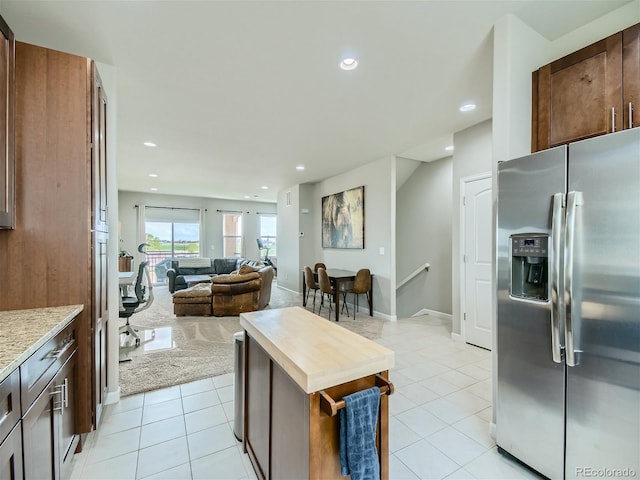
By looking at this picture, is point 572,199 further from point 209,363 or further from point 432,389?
point 209,363

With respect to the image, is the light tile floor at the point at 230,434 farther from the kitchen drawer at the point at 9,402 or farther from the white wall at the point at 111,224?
the kitchen drawer at the point at 9,402

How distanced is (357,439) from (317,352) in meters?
0.32

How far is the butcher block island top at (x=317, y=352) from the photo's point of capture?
1.04 metres

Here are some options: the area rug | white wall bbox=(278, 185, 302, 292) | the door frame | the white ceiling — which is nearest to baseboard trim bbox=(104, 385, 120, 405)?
the area rug

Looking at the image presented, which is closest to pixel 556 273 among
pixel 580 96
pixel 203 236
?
pixel 580 96

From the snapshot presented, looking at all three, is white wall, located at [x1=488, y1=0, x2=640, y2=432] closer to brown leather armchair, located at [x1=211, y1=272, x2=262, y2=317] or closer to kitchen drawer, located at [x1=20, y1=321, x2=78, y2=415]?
kitchen drawer, located at [x1=20, y1=321, x2=78, y2=415]

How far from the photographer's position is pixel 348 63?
7.59 feet

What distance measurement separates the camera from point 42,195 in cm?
169

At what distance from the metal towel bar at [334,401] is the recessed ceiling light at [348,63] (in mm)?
2230

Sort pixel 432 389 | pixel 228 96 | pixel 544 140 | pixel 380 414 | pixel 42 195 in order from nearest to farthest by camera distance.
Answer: pixel 380 414, pixel 42 195, pixel 544 140, pixel 432 389, pixel 228 96

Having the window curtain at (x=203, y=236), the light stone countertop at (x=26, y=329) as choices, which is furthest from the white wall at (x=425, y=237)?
the window curtain at (x=203, y=236)

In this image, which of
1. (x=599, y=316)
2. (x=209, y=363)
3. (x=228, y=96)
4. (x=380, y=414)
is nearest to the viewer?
(x=380, y=414)

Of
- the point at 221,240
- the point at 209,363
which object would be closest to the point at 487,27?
the point at 209,363

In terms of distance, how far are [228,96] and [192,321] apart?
3.65 meters
